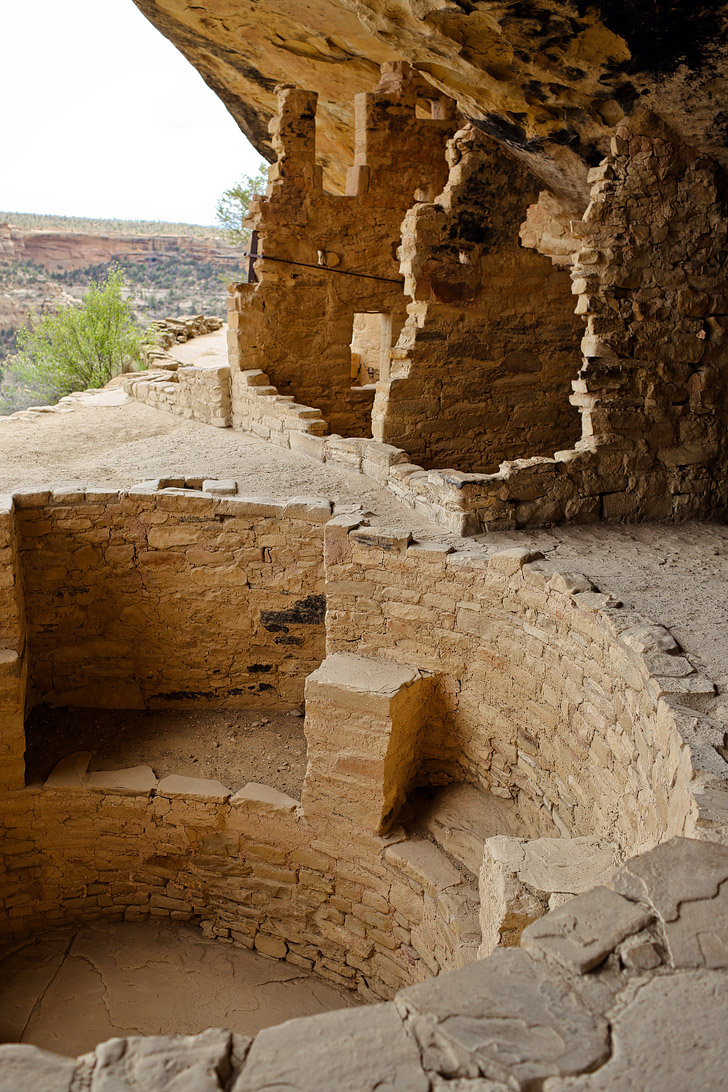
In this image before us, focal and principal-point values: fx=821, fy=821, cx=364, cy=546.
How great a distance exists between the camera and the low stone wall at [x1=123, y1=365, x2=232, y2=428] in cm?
907

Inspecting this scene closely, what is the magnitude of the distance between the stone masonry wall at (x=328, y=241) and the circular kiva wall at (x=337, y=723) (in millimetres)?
3243

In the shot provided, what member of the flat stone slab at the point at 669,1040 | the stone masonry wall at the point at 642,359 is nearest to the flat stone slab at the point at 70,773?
the stone masonry wall at the point at 642,359

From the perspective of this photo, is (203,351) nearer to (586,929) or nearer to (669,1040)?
(586,929)

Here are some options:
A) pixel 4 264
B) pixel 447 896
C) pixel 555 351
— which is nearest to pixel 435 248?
pixel 555 351

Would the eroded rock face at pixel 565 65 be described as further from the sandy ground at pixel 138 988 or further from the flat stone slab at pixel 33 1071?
the sandy ground at pixel 138 988

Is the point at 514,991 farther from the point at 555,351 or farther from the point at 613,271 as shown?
the point at 555,351

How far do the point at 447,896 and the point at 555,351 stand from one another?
17.9ft

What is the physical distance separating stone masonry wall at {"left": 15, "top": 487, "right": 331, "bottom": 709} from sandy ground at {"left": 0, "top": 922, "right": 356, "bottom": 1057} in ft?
5.72

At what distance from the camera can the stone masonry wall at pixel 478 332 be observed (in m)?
7.20

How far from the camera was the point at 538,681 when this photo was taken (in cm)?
459

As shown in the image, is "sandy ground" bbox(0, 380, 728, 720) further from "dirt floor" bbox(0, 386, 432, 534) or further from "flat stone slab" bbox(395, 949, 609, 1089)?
"flat stone slab" bbox(395, 949, 609, 1089)

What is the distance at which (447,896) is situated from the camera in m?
4.54

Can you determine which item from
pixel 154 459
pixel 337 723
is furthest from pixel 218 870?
pixel 154 459

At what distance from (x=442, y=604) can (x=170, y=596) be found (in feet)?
7.62
